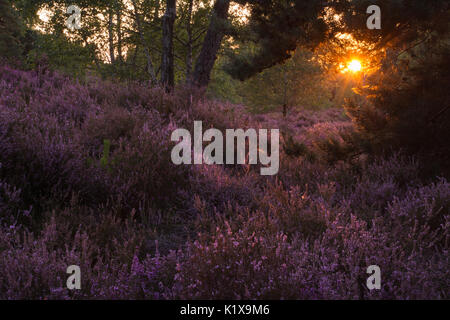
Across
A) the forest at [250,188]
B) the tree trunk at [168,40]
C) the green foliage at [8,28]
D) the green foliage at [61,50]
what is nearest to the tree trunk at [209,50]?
the tree trunk at [168,40]

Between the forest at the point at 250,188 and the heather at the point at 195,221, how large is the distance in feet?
0.05

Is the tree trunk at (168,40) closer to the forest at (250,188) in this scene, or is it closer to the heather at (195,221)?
the forest at (250,188)

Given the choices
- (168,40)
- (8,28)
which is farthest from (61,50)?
(168,40)

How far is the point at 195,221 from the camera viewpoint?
309cm

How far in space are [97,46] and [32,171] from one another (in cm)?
1200

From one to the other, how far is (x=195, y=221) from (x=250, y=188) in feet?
2.98

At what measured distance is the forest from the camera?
1.88m

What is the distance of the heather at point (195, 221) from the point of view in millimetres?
1838

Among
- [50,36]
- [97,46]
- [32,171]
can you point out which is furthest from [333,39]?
[50,36]

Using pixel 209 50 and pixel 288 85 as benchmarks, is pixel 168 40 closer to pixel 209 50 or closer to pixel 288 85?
pixel 209 50

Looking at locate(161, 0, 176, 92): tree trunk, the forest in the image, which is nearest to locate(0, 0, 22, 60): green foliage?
the forest

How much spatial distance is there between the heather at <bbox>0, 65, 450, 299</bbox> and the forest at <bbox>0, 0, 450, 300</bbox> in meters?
0.02
